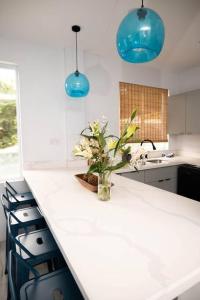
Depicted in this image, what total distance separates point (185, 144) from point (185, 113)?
0.78m

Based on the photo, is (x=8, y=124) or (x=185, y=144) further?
(x=185, y=144)

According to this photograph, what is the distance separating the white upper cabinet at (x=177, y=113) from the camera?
12.3 feet

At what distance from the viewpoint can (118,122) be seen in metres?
3.52

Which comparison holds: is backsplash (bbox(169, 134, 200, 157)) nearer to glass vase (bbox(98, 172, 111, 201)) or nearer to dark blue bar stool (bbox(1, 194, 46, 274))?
glass vase (bbox(98, 172, 111, 201))

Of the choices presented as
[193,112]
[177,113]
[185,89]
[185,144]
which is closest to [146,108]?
[177,113]

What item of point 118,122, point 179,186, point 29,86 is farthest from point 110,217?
point 179,186

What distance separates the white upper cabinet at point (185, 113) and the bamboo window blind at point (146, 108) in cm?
18

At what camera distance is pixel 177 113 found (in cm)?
387

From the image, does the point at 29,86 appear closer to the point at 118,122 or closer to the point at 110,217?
the point at 118,122

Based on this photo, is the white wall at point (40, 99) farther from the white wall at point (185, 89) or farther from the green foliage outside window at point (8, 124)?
the white wall at point (185, 89)

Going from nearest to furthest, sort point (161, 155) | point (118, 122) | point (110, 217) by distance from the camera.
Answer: point (110, 217)
point (118, 122)
point (161, 155)

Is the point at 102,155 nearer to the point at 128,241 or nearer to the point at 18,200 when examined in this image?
the point at 128,241

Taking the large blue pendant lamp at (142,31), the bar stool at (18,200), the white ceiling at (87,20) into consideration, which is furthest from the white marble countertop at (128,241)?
the white ceiling at (87,20)

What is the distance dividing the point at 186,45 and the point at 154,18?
2325mm
